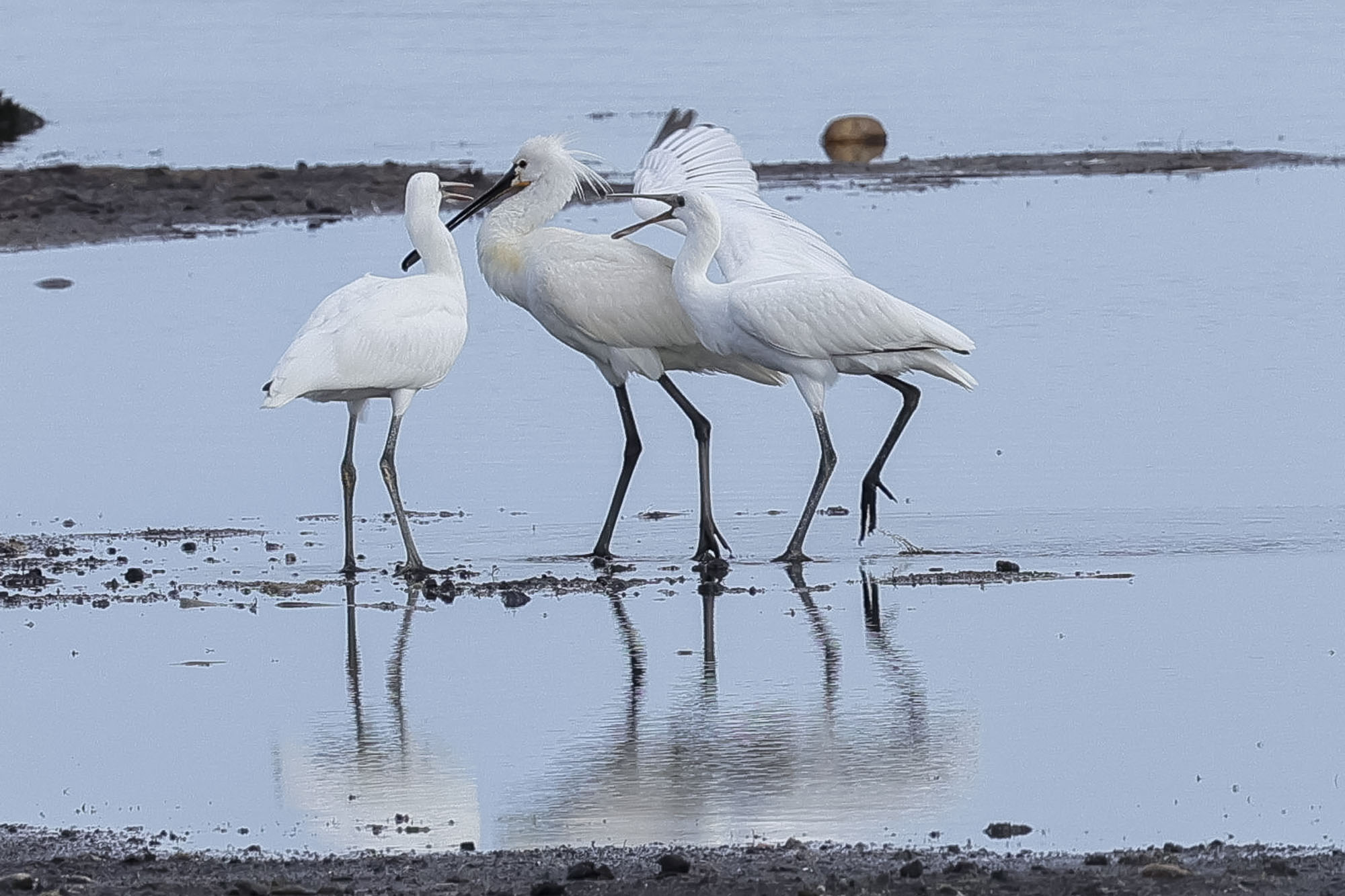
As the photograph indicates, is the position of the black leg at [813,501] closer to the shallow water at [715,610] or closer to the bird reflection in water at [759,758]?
the shallow water at [715,610]

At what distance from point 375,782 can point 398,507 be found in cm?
330

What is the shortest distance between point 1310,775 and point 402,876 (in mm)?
2502

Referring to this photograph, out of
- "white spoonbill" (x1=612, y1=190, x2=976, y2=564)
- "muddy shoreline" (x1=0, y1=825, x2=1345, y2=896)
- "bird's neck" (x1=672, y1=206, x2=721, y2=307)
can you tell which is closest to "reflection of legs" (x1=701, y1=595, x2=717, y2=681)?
"white spoonbill" (x1=612, y1=190, x2=976, y2=564)

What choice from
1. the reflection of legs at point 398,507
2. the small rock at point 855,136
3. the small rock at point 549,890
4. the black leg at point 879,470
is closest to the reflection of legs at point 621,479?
the reflection of legs at point 398,507

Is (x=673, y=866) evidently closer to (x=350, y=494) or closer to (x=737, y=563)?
(x=737, y=563)

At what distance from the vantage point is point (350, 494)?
410 inches

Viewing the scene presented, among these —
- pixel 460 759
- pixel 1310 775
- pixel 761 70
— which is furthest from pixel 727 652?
pixel 761 70

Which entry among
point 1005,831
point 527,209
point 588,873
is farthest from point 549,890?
point 527,209

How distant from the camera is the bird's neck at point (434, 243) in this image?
438 inches

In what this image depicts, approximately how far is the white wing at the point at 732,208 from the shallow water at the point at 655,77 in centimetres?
1451

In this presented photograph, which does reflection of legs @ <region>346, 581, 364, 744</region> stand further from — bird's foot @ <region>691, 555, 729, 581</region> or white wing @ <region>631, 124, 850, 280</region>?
white wing @ <region>631, 124, 850, 280</region>

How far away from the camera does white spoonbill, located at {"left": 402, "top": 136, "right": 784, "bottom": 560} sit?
1107cm

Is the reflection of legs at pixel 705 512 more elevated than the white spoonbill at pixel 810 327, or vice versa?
the white spoonbill at pixel 810 327

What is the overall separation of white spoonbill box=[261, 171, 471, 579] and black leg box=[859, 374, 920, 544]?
1800 millimetres
